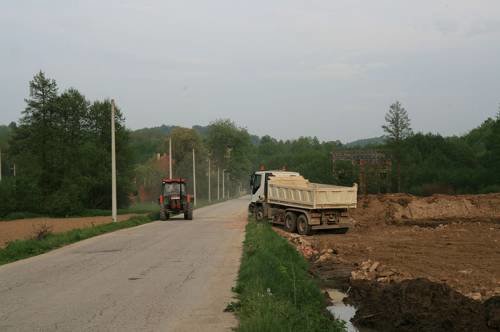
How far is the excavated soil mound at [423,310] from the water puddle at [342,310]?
0.16 m

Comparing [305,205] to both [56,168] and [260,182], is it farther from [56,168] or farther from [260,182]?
[56,168]

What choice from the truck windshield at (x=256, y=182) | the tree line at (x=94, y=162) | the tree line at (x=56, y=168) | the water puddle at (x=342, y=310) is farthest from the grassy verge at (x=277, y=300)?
the tree line at (x=56, y=168)

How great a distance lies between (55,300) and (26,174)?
154 ft

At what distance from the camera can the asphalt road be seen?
871 cm

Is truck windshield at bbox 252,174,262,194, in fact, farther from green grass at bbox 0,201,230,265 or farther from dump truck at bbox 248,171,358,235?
green grass at bbox 0,201,230,265

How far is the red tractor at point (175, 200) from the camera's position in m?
37.1

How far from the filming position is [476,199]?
32.9m

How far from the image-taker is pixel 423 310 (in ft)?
29.8

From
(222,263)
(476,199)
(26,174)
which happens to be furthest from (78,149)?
(222,263)

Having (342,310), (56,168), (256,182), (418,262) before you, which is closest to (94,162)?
(56,168)

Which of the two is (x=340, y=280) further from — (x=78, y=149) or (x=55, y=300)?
(x=78, y=149)

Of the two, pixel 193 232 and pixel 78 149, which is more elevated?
pixel 78 149

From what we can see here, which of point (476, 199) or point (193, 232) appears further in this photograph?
point (476, 199)

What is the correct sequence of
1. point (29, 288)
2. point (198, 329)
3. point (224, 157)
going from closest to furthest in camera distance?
1. point (198, 329)
2. point (29, 288)
3. point (224, 157)
